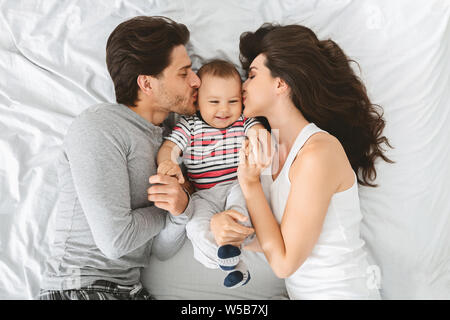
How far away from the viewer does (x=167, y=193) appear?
121 cm

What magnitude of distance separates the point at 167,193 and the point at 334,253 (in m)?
0.64

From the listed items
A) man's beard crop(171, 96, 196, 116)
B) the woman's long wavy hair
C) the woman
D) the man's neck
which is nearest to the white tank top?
the woman

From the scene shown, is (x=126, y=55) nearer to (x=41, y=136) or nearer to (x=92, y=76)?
(x=92, y=76)

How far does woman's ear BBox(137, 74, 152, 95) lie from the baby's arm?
0.71 ft

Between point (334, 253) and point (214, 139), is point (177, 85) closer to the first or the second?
point (214, 139)

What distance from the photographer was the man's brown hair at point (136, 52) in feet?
4.46

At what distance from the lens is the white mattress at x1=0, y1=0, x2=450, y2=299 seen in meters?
1.43

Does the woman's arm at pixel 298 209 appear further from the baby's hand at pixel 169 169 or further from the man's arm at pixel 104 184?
the man's arm at pixel 104 184

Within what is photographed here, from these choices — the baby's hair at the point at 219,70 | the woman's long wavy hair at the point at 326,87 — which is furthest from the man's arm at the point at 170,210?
the woman's long wavy hair at the point at 326,87

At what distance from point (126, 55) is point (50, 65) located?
1.47 ft

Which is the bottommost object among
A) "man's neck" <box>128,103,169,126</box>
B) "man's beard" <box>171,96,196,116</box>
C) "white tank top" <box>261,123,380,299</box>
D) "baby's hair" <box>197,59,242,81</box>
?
"white tank top" <box>261,123,380,299</box>

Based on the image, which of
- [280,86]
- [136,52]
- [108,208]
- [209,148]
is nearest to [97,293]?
[108,208]

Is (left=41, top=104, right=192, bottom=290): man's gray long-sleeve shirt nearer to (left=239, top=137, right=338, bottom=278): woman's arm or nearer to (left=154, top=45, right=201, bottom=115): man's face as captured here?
(left=154, top=45, right=201, bottom=115): man's face

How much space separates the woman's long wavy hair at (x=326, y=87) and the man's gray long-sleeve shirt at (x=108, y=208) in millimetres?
563
